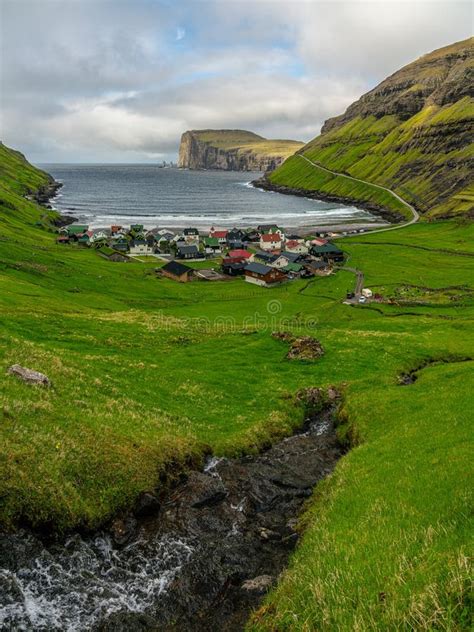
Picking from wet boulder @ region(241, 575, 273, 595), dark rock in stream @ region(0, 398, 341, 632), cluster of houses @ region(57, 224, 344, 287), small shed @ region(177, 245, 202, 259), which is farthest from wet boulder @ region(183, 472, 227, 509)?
small shed @ region(177, 245, 202, 259)

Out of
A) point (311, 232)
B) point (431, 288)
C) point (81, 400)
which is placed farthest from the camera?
point (311, 232)

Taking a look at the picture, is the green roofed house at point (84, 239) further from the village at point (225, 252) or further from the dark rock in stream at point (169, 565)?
the dark rock in stream at point (169, 565)

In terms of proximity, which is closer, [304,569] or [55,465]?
[304,569]

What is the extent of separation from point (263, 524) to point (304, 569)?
810cm

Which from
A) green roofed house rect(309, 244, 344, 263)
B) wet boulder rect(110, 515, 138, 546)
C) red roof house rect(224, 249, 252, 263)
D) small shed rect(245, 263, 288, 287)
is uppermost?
green roofed house rect(309, 244, 344, 263)

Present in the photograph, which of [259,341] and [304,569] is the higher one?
[304,569]

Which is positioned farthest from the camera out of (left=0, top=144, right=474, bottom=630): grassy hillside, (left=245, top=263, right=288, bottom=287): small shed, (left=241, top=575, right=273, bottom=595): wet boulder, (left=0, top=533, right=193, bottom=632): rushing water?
(left=245, top=263, right=288, bottom=287): small shed

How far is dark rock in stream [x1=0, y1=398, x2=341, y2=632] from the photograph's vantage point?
1602 centimetres

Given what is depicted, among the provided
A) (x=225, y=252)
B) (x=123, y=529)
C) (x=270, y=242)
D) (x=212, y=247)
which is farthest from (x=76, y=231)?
(x=123, y=529)

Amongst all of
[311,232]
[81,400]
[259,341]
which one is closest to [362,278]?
[259,341]

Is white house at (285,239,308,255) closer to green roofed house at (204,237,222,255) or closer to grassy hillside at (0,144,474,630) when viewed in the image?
green roofed house at (204,237,222,255)

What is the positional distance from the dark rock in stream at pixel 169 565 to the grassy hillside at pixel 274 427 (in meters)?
1.57

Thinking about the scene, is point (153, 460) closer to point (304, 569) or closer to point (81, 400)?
point (81, 400)

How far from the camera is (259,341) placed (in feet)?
180
